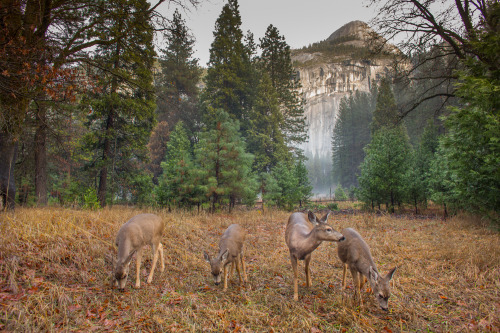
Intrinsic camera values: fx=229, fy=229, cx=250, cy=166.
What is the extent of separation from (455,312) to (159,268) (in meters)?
5.90

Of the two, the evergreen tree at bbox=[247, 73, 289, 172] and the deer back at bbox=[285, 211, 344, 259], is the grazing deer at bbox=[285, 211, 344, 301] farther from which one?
the evergreen tree at bbox=[247, 73, 289, 172]

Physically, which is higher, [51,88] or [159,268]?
[51,88]

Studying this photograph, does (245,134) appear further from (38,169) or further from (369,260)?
(369,260)

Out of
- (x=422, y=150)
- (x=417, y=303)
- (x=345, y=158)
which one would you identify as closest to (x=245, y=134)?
→ (x=422, y=150)

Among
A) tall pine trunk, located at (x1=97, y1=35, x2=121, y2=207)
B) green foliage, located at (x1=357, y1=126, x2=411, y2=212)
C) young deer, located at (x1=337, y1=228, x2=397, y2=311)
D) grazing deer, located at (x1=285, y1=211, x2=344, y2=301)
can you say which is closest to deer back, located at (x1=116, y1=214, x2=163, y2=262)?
grazing deer, located at (x1=285, y1=211, x2=344, y2=301)

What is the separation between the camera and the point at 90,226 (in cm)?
656

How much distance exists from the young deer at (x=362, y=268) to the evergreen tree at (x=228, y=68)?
75.2 feet

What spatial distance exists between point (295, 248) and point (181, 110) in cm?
952

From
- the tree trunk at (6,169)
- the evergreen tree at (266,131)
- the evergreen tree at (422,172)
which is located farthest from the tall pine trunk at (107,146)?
the evergreen tree at (422,172)

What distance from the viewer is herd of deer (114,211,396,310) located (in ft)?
12.8

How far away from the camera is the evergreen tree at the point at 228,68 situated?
2572 centimetres

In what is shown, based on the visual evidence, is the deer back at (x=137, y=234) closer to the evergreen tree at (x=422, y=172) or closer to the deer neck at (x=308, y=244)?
the deer neck at (x=308, y=244)

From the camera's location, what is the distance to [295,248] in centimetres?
454

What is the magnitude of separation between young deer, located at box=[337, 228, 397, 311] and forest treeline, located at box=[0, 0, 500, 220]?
6.32m
